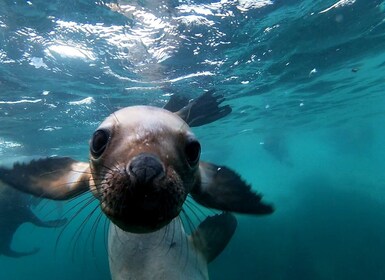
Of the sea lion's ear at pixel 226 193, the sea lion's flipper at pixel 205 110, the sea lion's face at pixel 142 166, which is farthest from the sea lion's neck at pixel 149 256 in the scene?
the sea lion's flipper at pixel 205 110

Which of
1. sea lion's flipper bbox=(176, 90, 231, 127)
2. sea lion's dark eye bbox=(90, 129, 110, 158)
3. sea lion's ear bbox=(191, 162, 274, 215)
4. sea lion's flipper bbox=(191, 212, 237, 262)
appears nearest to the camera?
sea lion's dark eye bbox=(90, 129, 110, 158)

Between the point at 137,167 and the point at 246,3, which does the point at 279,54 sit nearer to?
the point at 246,3

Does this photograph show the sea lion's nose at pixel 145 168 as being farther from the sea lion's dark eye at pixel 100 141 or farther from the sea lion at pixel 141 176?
the sea lion's dark eye at pixel 100 141

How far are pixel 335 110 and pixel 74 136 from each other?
19994 millimetres

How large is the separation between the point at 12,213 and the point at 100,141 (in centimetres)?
964

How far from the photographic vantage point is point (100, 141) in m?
2.33

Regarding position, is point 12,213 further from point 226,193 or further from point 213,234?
point 226,193

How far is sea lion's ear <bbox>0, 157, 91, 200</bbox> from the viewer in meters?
3.28

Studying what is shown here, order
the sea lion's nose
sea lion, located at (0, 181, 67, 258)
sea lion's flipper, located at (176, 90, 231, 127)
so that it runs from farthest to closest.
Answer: sea lion, located at (0, 181, 67, 258), sea lion's flipper, located at (176, 90, 231, 127), the sea lion's nose

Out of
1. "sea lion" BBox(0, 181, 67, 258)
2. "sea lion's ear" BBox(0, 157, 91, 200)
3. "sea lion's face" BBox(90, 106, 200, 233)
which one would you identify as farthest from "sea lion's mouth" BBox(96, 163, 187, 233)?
"sea lion" BBox(0, 181, 67, 258)

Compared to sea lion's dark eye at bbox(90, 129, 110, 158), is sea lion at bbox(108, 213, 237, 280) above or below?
below

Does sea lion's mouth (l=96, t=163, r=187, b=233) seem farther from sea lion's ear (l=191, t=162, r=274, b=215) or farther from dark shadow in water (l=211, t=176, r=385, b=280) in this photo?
dark shadow in water (l=211, t=176, r=385, b=280)

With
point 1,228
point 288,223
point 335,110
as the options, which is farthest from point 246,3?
point 335,110

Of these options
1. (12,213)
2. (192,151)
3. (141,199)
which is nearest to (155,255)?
(192,151)
